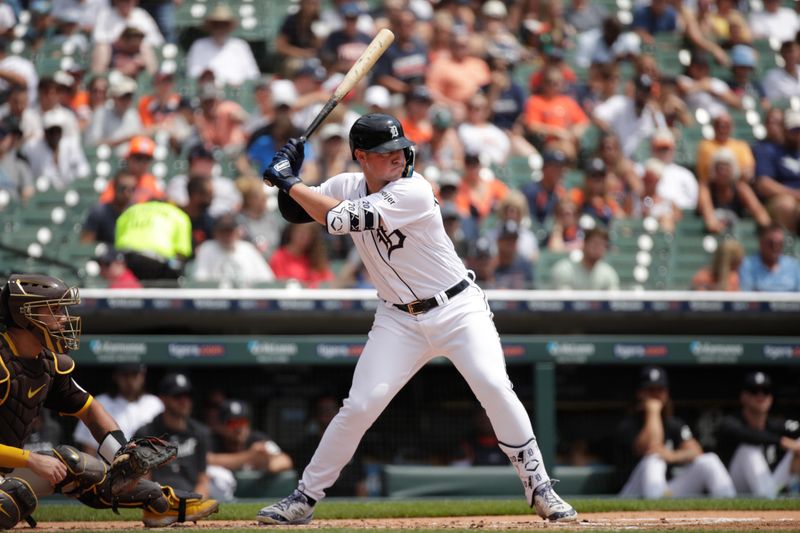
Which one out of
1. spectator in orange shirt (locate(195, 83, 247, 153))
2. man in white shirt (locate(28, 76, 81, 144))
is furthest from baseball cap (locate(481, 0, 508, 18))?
man in white shirt (locate(28, 76, 81, 144))

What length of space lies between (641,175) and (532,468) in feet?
19.3

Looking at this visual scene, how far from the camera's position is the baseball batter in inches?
198

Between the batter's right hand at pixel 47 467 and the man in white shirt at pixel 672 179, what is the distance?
6.67 metres

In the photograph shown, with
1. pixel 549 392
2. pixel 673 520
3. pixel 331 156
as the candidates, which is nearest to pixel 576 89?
pixel 331 156

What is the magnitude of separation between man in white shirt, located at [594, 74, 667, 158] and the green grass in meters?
4.91

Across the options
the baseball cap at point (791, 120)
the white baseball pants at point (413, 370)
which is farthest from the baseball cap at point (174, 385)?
the baseball cap at point (791, 120)

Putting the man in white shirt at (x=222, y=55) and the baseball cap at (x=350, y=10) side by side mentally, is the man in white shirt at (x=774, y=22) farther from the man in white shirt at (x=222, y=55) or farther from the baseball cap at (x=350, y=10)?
the man in white shirt at (x=222, y=55)

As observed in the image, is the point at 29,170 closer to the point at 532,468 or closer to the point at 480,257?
the point at 480,257

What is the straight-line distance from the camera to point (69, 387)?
504 centimetres

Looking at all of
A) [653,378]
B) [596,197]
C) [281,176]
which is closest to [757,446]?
[653,378]

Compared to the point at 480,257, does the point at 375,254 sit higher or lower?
higher

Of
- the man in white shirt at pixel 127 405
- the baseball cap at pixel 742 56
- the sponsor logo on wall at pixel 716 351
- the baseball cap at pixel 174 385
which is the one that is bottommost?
the man in white shirt at pixel 127 405

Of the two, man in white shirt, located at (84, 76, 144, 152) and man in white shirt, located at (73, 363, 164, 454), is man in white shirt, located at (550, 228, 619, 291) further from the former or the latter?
man in white shirt, located at (84, 76, 144, 152)

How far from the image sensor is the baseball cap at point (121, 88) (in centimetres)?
1036
